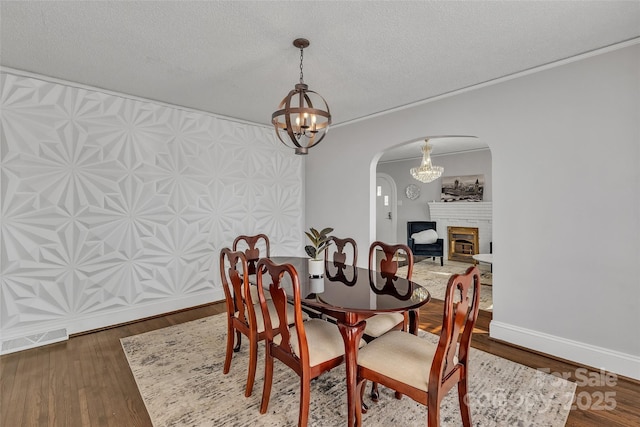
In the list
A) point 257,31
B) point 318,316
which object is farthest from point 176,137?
point 318,316

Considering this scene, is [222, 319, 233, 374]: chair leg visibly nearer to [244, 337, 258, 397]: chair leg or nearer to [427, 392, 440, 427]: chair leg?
[244, 337, 258, 397]: chair leg

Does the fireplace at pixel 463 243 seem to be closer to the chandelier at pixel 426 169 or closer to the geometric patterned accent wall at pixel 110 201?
the chandelier at pixel 426 169

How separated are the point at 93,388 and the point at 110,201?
6.42 ft

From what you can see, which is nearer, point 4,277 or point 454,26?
point 454,26

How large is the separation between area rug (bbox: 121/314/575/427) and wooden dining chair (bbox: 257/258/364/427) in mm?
255

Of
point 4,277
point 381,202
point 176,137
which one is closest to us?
point 4,277

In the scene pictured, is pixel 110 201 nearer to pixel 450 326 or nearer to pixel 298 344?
pixel 298 344

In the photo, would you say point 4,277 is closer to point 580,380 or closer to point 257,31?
point 257,31

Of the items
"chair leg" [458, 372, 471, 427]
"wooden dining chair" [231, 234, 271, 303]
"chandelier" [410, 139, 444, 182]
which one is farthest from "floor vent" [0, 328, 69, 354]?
"chandelier" [410, 139, 444, 182]

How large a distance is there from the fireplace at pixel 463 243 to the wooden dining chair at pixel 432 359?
563cm

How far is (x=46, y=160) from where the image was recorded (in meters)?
2.98

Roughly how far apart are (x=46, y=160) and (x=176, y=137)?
51.6 inches

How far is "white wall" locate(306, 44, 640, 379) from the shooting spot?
2.35 meters

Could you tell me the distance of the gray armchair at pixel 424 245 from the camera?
638cm
